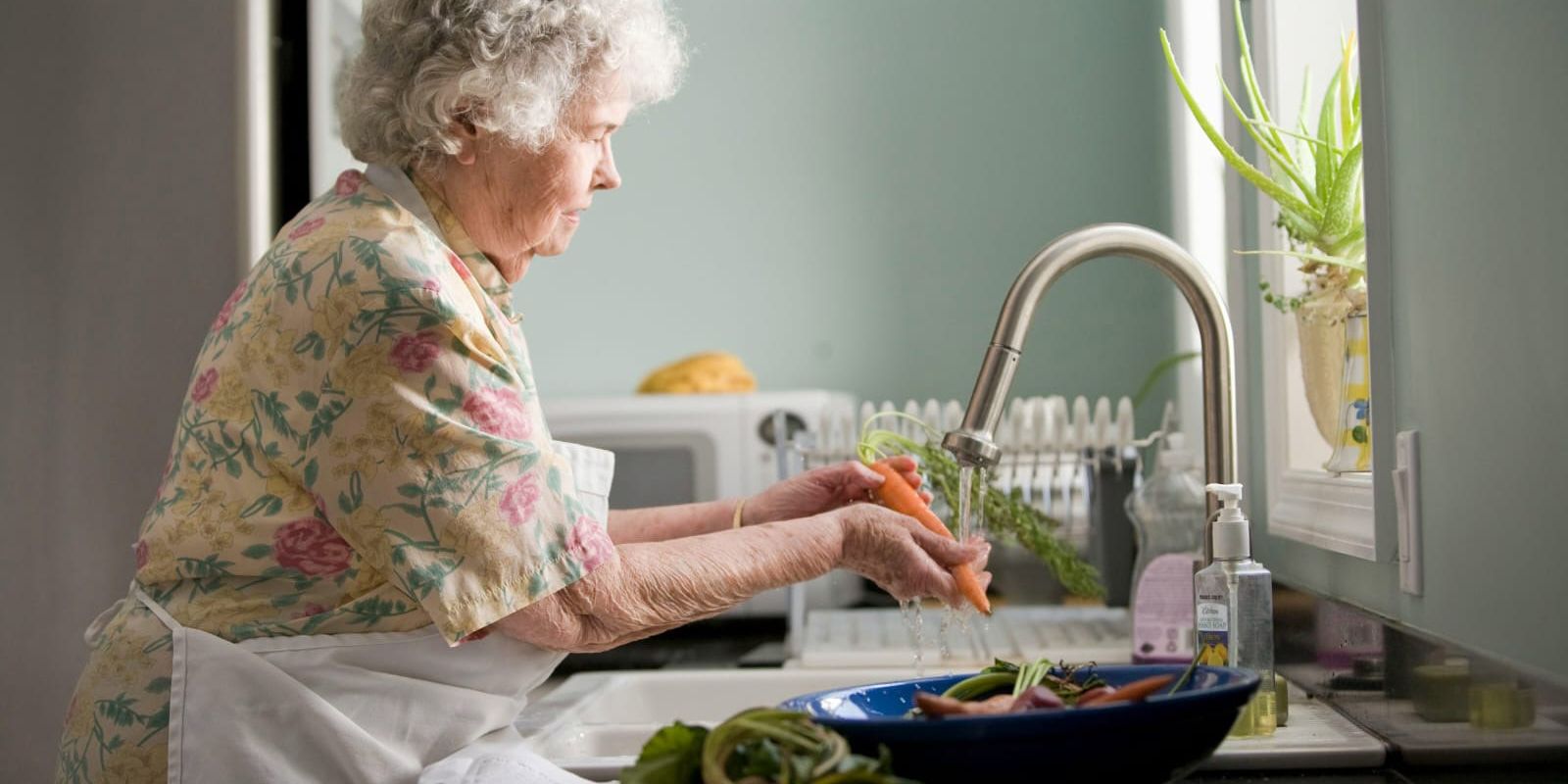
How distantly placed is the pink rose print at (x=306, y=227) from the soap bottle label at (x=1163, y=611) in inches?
37.5

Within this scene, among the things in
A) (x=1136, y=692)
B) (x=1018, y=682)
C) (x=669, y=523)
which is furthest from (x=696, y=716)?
(x=1136, y=692)

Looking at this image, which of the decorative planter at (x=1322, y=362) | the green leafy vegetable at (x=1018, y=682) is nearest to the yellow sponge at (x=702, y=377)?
the decorative planter at (x=1322, y=362)

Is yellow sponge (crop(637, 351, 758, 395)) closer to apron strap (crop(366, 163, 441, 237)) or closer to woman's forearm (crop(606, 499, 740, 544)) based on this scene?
woman's forearm (crop(606, 499, 740, 544))

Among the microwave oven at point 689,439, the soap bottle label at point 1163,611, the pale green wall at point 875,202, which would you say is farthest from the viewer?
the pale green wall at point 875,202

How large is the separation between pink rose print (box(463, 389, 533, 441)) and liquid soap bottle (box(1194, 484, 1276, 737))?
1.64 feet

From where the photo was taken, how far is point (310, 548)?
1.01m

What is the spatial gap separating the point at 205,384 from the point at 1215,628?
763 mm

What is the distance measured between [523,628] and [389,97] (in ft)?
1.50

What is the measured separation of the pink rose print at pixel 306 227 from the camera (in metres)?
1.06

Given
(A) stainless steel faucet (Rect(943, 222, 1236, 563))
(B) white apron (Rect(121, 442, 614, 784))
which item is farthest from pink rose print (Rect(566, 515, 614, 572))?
(A) stainless steel faucet (Rect(943, 222, 1236, 563))

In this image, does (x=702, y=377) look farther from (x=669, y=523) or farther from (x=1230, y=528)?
(x=1230, y=528)

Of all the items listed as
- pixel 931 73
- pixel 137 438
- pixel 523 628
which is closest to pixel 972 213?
pixel 931 73

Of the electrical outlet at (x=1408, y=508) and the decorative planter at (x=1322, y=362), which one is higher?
the decorative planter at (x=1322, y=362)

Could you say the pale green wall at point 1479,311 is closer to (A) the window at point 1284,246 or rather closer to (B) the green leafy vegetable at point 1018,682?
(B) the green leafy vegetable at point 1018,682
